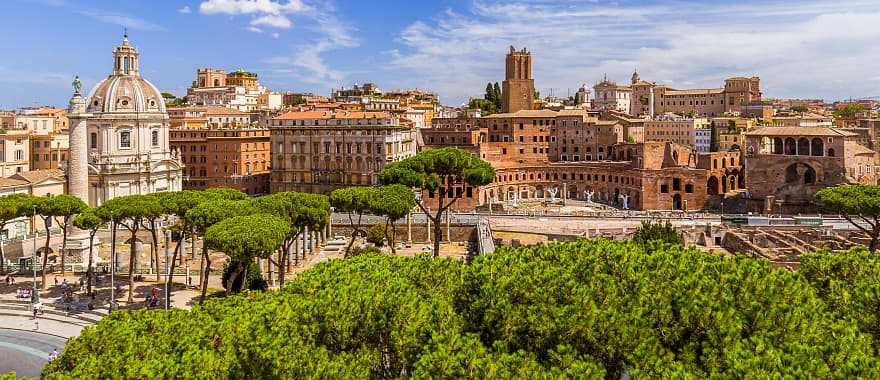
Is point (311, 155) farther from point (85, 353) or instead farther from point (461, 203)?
point (85, 353)

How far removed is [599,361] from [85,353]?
30.3 ft

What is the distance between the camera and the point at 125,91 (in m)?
55.7

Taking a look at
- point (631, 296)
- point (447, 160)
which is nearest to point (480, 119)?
point (447, 160)

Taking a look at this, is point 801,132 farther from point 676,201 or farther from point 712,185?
point 676,201

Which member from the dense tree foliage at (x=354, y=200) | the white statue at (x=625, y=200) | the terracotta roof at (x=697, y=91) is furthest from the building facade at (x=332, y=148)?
the terracotta roof at (x=697, y=91)

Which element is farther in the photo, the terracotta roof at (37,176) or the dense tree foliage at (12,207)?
the terracotta roof at (37,176)

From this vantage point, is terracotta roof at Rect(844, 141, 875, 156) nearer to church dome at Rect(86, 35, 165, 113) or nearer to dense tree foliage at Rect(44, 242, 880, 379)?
dense tree foliage at Rect(44, 242, 880, 379)

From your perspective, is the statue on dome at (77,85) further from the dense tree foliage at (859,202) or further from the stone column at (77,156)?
the dense tree foliage at (859,202)

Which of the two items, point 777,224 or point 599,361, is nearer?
point 599,361

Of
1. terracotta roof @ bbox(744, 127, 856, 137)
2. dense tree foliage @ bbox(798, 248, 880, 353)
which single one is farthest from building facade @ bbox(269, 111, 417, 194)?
dense tree foliage @ bbox(798, 248, 880, 353)

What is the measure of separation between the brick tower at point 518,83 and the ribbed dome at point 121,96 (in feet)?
205

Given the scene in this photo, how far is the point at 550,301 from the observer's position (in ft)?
44.0

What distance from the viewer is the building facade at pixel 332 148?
68125 millimetres

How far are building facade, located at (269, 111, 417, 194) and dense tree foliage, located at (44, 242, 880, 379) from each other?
5292 cm
